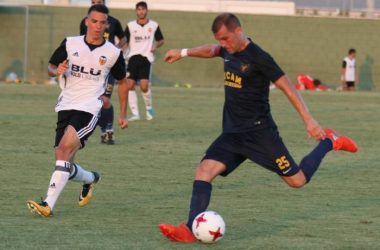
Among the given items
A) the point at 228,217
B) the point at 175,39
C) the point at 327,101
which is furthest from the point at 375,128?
the point at 175,39

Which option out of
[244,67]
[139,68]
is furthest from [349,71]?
[244,67]

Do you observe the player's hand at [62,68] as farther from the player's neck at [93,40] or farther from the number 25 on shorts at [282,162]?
the number 25 on shorts at [282,162]

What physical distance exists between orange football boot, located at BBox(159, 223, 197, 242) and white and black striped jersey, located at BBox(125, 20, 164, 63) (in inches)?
449

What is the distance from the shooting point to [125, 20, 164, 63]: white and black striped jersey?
17688 millimetres

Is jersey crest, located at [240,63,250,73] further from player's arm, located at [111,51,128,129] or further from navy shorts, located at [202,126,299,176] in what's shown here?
player's arm, located at [111,51,128,129]

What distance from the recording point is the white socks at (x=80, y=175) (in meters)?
7.91

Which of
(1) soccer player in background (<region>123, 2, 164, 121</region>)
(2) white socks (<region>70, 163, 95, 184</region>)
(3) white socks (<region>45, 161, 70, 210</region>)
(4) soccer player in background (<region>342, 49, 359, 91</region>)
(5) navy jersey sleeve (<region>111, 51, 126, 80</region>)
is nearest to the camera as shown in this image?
(3) white socks (<region>45, 161, 70, 210</region>)

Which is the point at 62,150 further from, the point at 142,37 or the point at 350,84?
the point at 350,84

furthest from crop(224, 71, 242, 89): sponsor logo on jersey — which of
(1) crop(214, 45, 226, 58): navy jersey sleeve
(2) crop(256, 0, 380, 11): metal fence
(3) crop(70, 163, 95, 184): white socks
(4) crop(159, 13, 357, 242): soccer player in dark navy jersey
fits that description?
(2) crop(256, 0, 380, 11): metal fence

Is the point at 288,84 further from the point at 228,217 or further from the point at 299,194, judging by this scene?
the point at 299,194

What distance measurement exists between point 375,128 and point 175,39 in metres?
17.1

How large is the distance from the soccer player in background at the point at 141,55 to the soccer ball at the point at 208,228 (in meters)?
10.7

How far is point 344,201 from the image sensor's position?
28.1 feet

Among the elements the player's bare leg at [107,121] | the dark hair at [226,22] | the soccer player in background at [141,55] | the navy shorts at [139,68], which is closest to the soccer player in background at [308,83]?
the soccer player in background at [141,55]
